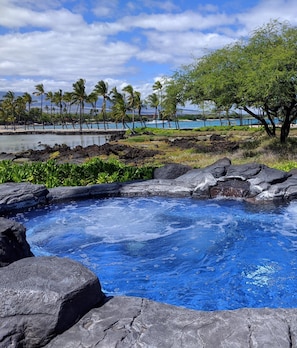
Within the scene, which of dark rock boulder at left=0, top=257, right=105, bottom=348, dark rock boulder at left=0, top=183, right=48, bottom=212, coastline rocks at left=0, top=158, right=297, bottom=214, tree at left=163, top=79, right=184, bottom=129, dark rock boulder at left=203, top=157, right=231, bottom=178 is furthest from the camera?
tree at left=163, top=79, right=184, bottom=129

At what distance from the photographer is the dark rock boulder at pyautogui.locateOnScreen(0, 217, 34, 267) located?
21.3 ft

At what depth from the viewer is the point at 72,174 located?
54.9 feet

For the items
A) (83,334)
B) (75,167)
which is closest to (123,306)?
(83,334)

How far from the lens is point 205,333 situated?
174 inches

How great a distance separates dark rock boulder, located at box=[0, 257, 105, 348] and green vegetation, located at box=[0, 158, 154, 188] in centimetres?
1099

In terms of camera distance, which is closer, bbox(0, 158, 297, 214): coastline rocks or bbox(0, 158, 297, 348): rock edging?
bbox(0, 158, 297, 348): rock edging

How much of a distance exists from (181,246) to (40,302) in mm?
5945

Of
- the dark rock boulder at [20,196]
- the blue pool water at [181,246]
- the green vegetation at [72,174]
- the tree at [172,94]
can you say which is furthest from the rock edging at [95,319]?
the tree at [172,94]

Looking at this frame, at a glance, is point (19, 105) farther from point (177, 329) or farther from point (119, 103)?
point (177, 329)

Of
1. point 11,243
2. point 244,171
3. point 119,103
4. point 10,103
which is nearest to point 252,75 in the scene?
point 244,171

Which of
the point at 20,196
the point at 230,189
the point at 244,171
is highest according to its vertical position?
the point at 244,171

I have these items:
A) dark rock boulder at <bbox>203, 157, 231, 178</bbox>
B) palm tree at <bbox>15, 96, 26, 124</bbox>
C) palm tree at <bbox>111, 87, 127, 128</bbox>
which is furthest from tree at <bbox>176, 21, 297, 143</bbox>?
palm tree at <bbox>15, 96, 26, 124</bbox>

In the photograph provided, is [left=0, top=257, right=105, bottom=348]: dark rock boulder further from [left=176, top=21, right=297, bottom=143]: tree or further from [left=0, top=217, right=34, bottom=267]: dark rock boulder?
[left=176, top=21, right=297, bottom=143]: tree

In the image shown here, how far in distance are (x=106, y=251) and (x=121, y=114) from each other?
65.9 metres
